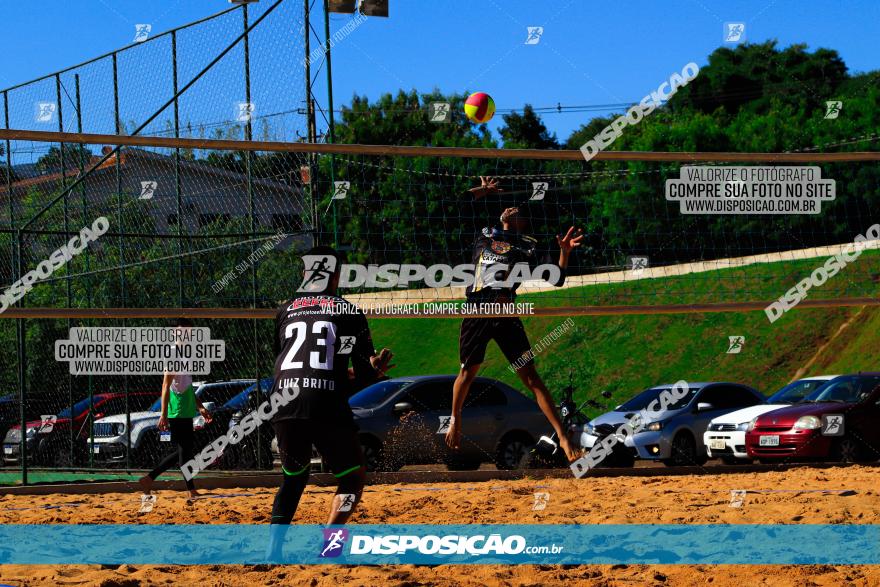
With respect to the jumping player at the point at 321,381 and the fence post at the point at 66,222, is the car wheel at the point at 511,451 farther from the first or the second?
the jumping player at the point at 321,381

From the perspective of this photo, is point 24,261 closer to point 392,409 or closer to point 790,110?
point 392,409

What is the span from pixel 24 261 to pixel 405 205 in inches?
245

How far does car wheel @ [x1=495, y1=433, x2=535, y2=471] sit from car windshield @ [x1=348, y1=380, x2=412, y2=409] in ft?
5.34

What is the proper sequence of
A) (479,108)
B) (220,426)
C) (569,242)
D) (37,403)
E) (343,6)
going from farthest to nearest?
(37,403) < (220,426) < (343,6) < (479,108) < (569,242)

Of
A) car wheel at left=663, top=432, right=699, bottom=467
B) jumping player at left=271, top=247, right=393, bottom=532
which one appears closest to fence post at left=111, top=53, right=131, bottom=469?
car wheel at left=663, top=432, right=699, bottom=467

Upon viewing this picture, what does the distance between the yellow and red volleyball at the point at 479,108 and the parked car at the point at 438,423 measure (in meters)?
5.16

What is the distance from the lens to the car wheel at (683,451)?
16.8 meters

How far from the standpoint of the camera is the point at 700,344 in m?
27.3

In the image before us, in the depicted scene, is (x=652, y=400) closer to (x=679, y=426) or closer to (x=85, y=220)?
(x=679, y=426)

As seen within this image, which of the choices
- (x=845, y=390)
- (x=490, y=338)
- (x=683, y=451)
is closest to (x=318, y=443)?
(x=490, y=338)

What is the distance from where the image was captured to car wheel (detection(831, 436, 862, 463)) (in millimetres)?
14922

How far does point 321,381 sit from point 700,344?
72.4 ft

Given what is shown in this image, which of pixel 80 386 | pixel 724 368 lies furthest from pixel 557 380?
pixel 80 386

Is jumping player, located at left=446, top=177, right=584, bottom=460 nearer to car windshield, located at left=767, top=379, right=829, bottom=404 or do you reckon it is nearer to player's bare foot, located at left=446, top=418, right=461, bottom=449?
player's bare foot, located at left=446, top=418, right=461, bottom=449
